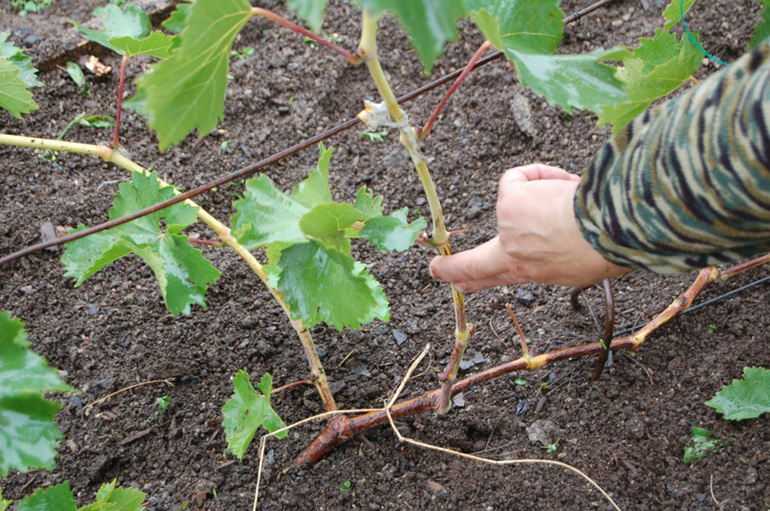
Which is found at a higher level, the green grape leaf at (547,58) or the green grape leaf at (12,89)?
the green grape leaf at (547,58)

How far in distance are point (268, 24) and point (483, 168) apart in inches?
42.2

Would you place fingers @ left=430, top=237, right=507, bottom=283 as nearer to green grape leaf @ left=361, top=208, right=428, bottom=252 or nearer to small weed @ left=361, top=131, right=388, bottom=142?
green grape leaf @ left=361, top=208, right=428, bottom=252

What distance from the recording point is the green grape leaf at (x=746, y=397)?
1.43 meters

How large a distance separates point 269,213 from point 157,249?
435mm

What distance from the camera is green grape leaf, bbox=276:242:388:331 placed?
103cm

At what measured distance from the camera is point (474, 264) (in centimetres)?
112

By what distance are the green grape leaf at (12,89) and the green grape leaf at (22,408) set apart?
0.77m

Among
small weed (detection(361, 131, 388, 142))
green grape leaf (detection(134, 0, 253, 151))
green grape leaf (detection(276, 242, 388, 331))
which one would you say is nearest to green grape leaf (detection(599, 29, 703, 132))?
green grape leaf (detection(276, 242, 388, 331))

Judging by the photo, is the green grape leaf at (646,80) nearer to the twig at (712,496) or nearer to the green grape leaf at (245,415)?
the twig at (712,496)

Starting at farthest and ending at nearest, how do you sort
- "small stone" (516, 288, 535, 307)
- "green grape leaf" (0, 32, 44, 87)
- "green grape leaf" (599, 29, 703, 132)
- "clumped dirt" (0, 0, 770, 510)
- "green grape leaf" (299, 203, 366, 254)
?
"small stone" (516, 288, 535, 307)
"green grape leaf" (0, 32, 44, 87)
"clumped dirt" (0, 0, 770, 510)
"green grape leaf" (599, 29, 703, 132)
"green grape leaf" (299, 203, 366, 254)

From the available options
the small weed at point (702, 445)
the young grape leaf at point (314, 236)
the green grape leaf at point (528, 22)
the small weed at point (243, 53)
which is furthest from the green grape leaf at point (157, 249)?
the small weed at point (243, 53)

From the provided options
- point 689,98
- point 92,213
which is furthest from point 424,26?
point 92,213

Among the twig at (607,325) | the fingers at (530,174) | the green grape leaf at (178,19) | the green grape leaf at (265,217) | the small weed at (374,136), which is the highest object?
the green grape leaf at (178,19)

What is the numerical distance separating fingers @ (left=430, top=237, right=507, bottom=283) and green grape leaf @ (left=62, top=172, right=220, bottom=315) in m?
0.47
